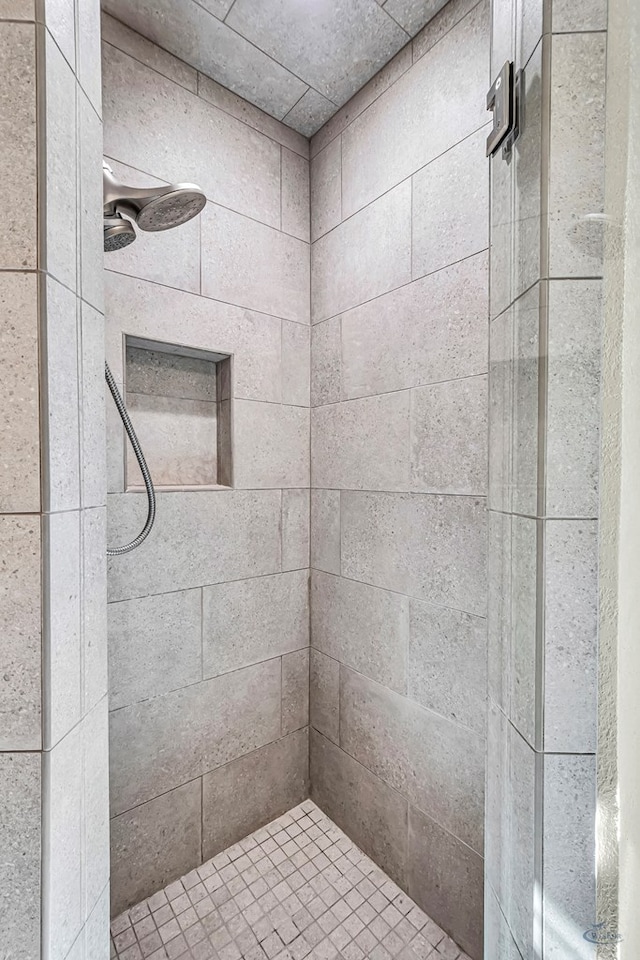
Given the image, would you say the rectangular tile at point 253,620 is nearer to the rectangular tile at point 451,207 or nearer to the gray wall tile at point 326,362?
the gray wall tile at point 326,362

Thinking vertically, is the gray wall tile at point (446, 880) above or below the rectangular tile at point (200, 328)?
below

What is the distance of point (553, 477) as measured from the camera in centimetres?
51

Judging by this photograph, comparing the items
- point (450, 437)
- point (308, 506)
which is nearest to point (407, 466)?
point (450, 437)

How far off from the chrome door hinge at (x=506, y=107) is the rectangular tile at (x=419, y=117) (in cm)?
68

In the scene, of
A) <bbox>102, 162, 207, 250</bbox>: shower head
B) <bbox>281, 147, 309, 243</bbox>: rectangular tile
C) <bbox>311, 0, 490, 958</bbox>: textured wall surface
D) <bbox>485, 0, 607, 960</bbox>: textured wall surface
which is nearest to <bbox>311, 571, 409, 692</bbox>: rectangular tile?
<bbox>311, 0, 490, 958</bbox>: textured wall surface

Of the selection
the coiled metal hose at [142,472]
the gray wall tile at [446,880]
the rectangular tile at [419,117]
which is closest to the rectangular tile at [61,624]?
the coiled metal hose at [142,472]

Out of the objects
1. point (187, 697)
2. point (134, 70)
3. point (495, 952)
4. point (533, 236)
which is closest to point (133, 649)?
point (187, 697)

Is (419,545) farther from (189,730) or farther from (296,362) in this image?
(189,730)

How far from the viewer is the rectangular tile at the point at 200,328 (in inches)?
49.9

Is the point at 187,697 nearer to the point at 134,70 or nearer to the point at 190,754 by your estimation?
the point at 190,754

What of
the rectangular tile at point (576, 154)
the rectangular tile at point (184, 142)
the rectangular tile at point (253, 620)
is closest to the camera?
the rectangular tile at point (576, 154)

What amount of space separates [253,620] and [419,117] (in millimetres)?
1687

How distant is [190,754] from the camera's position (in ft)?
4.65

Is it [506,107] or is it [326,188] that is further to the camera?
[326,188]
